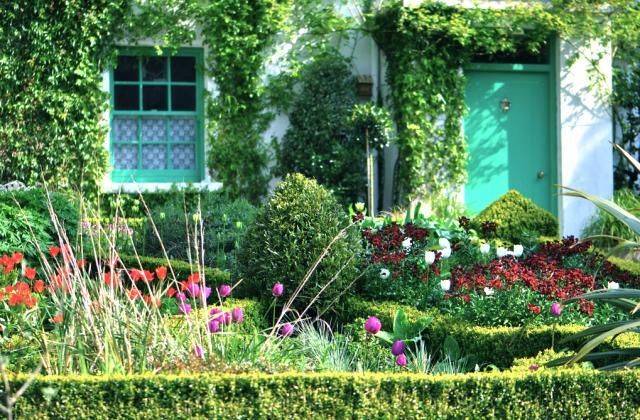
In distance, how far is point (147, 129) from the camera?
12.4 metres

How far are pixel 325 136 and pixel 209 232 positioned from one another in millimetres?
2844

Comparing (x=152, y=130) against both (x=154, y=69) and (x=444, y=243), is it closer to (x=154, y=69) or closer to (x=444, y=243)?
(x=154, y=69)

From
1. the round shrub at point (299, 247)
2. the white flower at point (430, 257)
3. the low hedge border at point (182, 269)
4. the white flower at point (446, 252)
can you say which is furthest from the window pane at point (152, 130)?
the white flower at point (430, 257)

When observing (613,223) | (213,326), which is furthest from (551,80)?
(213,326)

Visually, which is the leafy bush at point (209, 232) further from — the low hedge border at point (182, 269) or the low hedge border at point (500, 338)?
the low hedge border at point (500, 338)

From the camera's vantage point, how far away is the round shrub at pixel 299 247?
712cm

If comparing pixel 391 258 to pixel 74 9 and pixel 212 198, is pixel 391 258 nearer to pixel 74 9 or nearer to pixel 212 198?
pixel 212 198

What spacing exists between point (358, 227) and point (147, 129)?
5.12 m

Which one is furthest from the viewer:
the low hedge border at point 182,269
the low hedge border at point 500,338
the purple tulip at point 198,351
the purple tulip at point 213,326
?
the low hedge border at point 182,269

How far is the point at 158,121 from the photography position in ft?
40.7

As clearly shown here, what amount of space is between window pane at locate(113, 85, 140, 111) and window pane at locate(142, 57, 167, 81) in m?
0.21

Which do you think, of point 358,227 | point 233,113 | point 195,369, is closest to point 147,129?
point 233,113

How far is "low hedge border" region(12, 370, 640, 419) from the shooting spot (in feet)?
14.3

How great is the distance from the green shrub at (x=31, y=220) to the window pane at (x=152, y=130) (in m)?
3.12
